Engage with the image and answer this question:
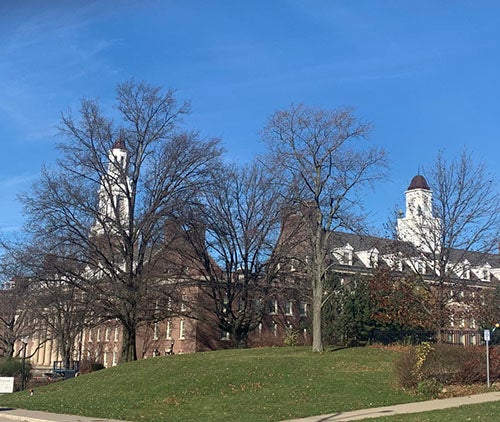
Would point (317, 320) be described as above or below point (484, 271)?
below

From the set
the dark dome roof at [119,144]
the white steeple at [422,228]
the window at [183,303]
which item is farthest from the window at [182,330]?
the white steeple at [422,228]

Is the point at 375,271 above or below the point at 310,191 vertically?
below

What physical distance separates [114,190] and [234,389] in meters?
20.1

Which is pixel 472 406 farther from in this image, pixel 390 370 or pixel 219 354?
pixel 219 354

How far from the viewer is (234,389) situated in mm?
24188

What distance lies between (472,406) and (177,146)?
25773 mm

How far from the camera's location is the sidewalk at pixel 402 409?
18438mm

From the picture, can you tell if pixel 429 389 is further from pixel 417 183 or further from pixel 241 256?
pixel 417 183

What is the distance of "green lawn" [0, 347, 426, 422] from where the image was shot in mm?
20906

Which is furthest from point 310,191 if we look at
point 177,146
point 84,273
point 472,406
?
point 472,406

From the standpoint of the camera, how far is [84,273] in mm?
41875

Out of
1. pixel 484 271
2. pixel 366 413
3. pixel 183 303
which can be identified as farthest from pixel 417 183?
pixel 366 413

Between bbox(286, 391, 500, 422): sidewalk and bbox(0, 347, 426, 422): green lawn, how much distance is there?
0.72 meters

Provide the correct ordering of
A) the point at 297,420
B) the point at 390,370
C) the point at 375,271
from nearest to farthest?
the point at 297,420, the point at 390,370, the point at 375,271
